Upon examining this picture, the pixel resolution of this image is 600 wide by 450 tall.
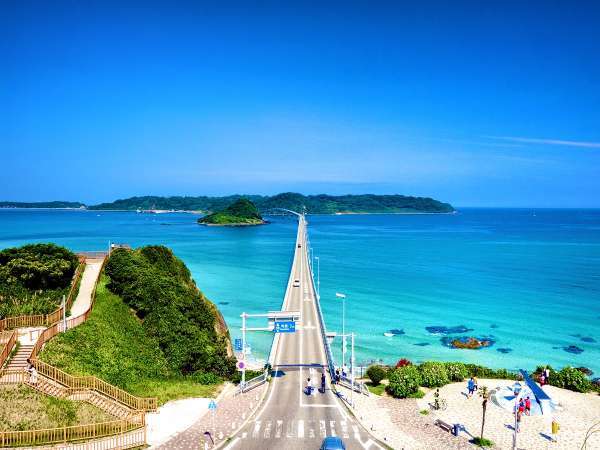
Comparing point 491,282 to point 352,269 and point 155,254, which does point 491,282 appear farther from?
point 155,254

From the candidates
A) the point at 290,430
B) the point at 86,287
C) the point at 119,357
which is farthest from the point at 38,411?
the point at 86,287

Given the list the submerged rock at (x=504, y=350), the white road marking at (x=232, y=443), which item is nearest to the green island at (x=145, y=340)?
the white road marking at (x=232, y=443)

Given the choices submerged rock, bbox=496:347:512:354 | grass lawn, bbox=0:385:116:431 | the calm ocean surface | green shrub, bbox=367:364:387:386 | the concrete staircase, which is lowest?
submerged rock, bbox=496:347:512:354

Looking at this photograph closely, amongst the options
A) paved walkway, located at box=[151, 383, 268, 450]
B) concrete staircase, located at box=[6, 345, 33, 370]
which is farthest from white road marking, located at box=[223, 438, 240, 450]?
concrete staircase, located at box=[6, 345, 33, 370]

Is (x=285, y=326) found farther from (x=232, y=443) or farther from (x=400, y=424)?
(x=232, y=443)

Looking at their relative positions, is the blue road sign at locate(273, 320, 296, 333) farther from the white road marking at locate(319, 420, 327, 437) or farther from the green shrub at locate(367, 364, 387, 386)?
the white road marking at locate(319, 420, 327, 437)

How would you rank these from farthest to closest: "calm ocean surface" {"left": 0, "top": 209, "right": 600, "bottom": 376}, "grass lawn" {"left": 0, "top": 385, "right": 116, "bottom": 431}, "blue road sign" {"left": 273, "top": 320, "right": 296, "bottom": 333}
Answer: "calm ocean surface" {"left": 0, "top": 209, "right": 600, "bottom": 376}, "blue road sign" {"left": 273, "top": 320, "right": 296, "bottom": 333}, "grass lawn" {"left": 0, "top": 385, "right": 116, "bottom": 431}

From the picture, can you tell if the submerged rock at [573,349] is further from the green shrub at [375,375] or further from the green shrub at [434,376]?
the green shrub at [375,375]
